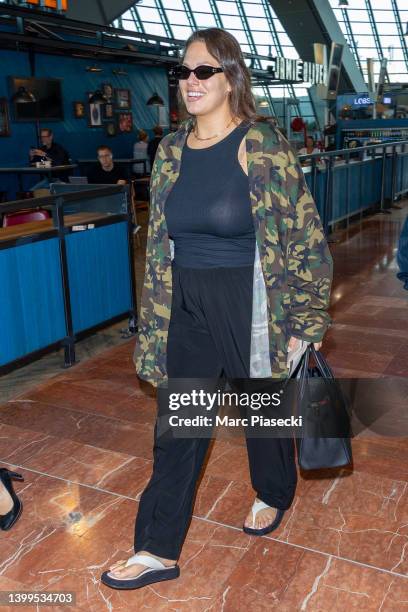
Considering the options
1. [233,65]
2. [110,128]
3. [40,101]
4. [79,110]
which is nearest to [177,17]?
[110,128]

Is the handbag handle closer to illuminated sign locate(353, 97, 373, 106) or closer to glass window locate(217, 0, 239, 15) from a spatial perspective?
glass window locate(217, 0, 239, 15)

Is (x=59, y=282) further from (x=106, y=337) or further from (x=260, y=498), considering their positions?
(x=260, y=498)

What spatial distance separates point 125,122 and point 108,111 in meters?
0.87

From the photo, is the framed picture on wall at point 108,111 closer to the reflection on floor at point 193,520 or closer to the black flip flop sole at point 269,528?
the reflection on floor at point 193,520

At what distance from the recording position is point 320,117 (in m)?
26.1

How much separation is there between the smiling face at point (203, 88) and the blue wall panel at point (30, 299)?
2.02m

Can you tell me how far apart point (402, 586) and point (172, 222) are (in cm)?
132

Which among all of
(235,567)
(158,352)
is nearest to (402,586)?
(235,567)

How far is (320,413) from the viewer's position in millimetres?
1989

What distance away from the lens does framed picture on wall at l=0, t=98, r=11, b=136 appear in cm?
1269

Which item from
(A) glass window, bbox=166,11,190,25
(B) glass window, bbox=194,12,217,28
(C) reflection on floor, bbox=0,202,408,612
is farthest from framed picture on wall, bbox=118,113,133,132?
(C) reflection on floor, bbox=0,202,408,612

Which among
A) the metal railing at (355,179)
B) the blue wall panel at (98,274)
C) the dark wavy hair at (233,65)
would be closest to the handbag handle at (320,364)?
the dark wavy hair at (233,65)

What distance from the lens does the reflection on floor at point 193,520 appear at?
197 cm

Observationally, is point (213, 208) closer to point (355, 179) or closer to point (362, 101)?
point (355, 179)
